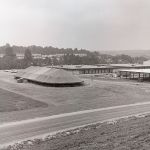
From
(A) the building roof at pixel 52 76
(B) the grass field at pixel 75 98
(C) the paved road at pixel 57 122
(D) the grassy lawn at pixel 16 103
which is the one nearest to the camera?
(C) the paved road at pixel 57 122

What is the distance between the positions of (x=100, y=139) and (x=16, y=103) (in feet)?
74.5

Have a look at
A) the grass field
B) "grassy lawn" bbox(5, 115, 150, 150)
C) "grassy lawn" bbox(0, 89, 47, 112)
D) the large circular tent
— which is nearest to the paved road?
"grassy lawn" bbox(5, 115, 150, 150)

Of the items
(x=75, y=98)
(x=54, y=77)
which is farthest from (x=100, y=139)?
(x=54, y=77)

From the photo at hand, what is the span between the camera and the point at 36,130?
29.0m

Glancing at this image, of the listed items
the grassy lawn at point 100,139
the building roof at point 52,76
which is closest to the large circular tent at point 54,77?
the building roof at point 52,76

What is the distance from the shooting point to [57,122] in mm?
32719

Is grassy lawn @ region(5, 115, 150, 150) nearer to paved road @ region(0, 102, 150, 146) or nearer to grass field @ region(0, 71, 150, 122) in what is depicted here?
paved road @ region(0, 102, 150, 146)

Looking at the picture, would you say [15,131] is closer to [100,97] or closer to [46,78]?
[100,97]

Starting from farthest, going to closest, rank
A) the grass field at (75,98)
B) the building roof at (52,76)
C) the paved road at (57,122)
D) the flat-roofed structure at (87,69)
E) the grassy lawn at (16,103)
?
the flat-roofed structure at (87,69) → the building roof at (52,76) → the grassy lawn at (16,103) → the grass field at (75,98) → the paved road at (57,122)

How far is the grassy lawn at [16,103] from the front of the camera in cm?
4028

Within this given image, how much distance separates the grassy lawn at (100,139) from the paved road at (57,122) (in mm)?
2112

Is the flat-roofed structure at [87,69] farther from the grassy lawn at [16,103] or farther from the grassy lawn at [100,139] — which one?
the grassy lawn at [100,139]

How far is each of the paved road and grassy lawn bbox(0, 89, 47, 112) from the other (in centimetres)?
705

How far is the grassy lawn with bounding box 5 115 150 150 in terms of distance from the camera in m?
21.7
